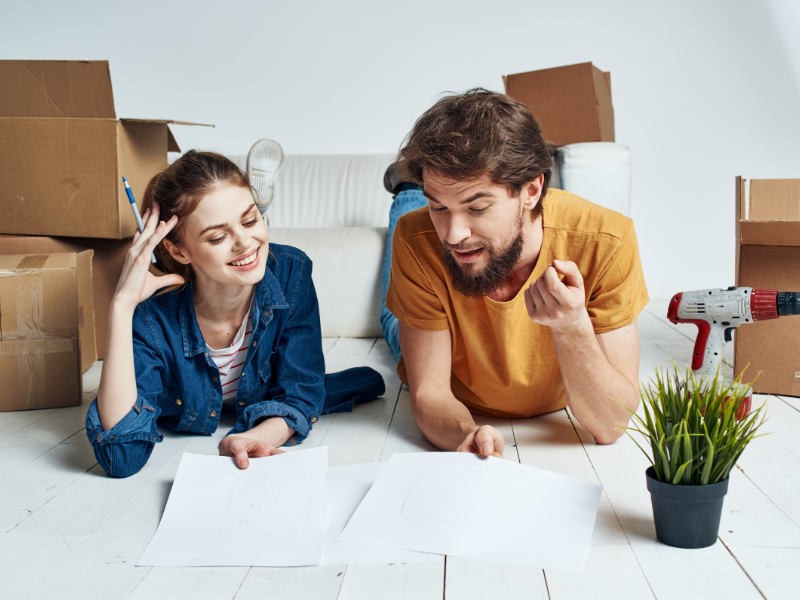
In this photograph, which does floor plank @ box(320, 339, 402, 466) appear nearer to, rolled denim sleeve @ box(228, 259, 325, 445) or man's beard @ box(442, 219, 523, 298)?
rolled denim sleeve @ box(228, 259, 325, 445)

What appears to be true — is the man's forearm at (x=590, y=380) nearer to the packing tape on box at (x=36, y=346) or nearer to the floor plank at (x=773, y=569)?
the floor plank at (x=773, y=569)

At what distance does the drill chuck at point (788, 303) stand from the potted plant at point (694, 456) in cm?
75

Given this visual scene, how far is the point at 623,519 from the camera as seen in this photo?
0.97 m

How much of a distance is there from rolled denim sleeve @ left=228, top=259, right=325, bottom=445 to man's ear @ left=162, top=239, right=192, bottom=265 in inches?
9.7

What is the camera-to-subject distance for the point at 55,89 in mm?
1776

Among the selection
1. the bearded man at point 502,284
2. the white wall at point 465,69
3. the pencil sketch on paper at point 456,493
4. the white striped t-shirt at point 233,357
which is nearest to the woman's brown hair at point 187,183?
the white striped t-shirt at point 233,357

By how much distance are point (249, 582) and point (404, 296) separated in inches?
25.8

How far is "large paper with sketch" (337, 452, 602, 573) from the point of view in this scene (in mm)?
874

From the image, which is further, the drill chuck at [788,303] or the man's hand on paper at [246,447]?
the drill chuck at [788,303]

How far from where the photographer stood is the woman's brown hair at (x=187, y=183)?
1.27m

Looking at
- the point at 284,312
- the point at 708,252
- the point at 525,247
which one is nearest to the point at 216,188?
the point at 284,312

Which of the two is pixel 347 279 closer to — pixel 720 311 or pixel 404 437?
pixel 404 437

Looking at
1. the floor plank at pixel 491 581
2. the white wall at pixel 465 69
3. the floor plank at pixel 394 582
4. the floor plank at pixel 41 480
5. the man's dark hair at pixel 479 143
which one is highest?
the white wall at pixel 465 69

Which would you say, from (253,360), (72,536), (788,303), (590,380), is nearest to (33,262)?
(253,360)
